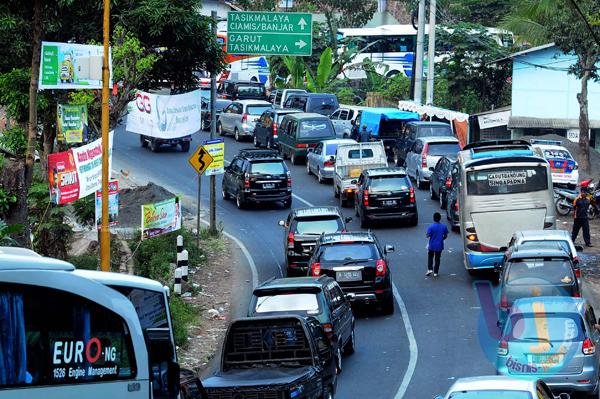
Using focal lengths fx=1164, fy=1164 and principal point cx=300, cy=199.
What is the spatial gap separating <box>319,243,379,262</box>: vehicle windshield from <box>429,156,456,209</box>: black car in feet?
37.6

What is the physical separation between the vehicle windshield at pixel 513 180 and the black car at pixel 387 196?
21.7 ft

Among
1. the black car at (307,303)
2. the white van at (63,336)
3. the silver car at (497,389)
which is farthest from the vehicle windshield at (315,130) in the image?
the white van at (63,336)

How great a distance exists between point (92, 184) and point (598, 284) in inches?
520

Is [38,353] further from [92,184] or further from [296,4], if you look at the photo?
[296,4]

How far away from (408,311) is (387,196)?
9.04 m

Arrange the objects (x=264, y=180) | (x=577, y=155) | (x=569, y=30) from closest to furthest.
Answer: (x=264, y=180) < (x=569, y=30) < (x=577, y=155)

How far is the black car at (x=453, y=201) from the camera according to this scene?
1323 inches

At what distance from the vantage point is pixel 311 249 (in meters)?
28.7

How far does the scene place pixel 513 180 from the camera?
27859 millimetres

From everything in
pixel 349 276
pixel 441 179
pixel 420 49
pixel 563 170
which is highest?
pixel 420 49

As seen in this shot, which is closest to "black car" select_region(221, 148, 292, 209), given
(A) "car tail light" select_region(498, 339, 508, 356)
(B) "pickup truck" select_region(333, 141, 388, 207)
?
(B) "pickup truck" select_region(333, 141, 388, 207)

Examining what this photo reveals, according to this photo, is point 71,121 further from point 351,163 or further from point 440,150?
point 440,150

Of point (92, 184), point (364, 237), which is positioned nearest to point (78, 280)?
point (92, 184)

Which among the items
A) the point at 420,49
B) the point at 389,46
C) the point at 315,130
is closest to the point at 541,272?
the point at 315,130
